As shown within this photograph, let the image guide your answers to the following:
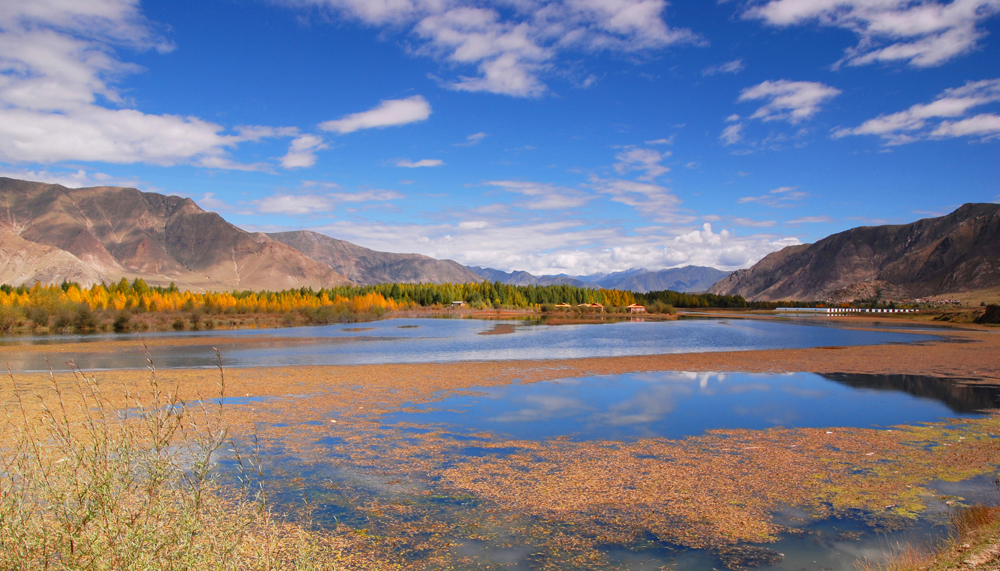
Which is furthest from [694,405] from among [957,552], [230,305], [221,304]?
[230,305]

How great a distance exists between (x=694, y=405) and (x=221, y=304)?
351ft

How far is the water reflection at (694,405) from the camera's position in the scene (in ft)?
53.5

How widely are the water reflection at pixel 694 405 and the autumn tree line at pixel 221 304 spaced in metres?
65.3

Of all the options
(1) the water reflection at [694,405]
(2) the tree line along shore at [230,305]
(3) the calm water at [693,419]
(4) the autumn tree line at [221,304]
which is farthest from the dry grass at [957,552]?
(2) the tree line along shore at [230,305]

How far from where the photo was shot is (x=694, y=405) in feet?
64.0

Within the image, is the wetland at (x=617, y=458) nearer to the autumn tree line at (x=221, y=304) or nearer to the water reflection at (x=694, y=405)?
the water reflection at (x=694, y=405)

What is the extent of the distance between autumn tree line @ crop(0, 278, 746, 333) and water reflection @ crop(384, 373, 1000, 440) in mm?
65301

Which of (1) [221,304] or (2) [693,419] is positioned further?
(1) [221,304]

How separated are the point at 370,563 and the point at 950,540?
8.44 metres

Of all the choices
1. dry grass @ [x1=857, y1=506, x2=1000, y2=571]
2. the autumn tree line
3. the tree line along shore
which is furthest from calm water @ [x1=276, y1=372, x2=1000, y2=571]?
the tree line along shore

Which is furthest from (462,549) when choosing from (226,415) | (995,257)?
(995,257)

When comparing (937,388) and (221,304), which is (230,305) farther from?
(937,388)

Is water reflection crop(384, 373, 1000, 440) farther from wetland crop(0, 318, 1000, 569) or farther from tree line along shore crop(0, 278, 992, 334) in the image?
tree line along shore crop(0, 278, 992, 334)

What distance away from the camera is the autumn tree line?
6638cm
